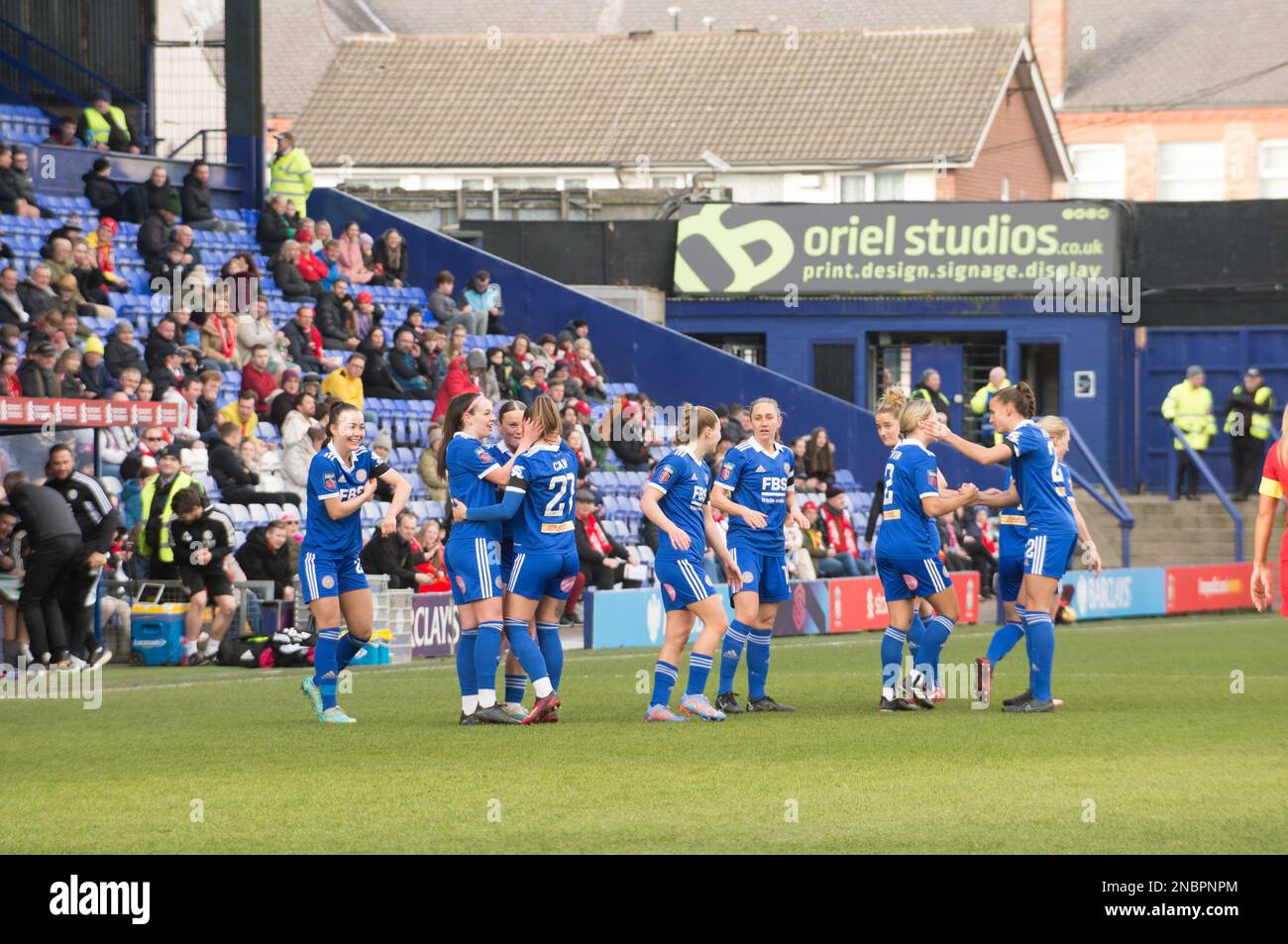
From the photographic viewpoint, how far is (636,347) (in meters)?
31.4

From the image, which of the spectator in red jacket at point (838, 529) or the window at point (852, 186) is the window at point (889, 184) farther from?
the spectator in red jacket at point (838, 529)

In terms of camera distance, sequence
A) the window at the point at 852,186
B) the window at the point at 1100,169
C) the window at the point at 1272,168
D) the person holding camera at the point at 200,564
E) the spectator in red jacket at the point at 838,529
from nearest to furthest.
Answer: the person holding camera at the point at 200,564 → the spectator in red jacket at the point at 838,529 → the window at the point at 852,186 → the window at the point at 1272,168 → the window at the point at 1100,169

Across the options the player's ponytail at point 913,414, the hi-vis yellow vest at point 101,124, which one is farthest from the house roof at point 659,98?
the player's ponytail at point 913,414

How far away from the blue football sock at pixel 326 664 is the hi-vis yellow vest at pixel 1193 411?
2290 centimetres

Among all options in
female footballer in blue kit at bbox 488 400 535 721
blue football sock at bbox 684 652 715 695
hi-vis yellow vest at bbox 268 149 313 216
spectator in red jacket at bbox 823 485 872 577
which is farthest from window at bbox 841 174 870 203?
blue football sock at bbox 684 652 715 695

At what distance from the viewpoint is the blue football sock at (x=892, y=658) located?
1391cm

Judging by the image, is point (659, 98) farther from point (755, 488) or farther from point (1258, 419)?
point (755, 488)

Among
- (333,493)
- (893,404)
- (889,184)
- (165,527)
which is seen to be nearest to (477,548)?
(333,493)

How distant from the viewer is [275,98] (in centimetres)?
6316

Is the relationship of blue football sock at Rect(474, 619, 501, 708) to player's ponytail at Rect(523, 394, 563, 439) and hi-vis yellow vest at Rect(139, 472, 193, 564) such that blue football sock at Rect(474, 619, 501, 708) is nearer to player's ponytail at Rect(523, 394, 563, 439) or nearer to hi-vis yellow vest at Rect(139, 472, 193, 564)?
player's ponytail at Rect(523, 394, 563, 439)

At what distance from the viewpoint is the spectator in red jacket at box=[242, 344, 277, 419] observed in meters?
23.0

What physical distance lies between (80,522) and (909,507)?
25.2ft
